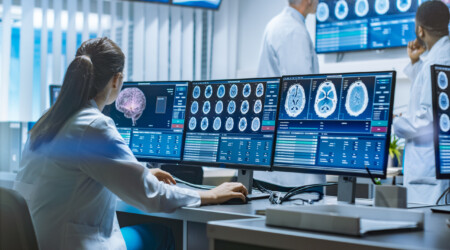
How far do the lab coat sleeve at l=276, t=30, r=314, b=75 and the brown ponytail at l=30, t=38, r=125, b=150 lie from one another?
4.31 ft

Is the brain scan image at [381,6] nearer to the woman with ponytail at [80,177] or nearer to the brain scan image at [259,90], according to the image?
the brain scan image at [259,90]

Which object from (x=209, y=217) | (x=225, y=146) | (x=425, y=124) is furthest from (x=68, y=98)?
(x=425, y=124)

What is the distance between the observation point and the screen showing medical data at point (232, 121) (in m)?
2.23

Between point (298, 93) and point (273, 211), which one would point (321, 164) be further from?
point (273, 211)

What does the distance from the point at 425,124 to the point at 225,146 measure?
96cm

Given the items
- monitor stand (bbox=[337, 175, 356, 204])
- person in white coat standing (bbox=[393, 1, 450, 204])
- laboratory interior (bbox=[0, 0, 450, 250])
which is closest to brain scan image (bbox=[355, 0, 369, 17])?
laboratory interior (bbox=[0, 0, 450, 250])

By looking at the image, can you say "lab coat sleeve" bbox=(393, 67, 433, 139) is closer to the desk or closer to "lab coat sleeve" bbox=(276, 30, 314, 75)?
"lab coat sleeve" bbox=(276, 30, 314, 75)

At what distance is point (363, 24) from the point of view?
4.69m

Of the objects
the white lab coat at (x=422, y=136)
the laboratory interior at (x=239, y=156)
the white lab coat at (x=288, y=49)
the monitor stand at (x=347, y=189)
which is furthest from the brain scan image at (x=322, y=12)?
the monitor stand at (x=347, y=189)

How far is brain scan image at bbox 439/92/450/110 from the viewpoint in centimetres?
203

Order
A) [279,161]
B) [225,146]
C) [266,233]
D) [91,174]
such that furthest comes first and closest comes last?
[225,146]
[279,161]
[91,174]
[266,233]

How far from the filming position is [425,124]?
2678 mm

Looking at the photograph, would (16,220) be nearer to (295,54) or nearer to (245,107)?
(245,107)

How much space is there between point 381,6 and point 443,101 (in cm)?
272
